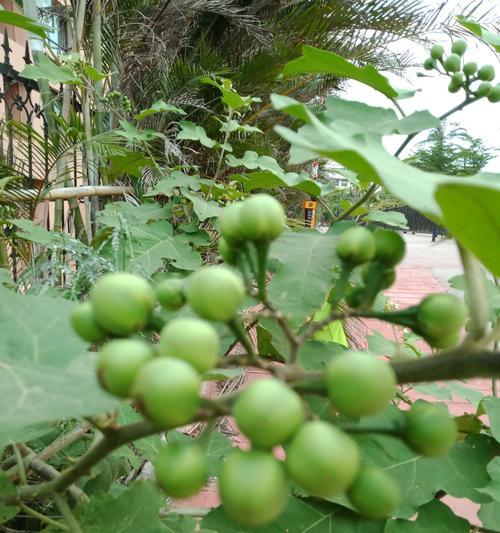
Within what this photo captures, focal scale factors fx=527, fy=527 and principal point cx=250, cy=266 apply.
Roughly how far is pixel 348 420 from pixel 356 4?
5592mm

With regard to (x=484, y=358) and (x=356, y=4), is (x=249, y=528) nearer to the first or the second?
(x=484, y=358)

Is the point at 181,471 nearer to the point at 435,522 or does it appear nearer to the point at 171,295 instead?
the point at 171,295

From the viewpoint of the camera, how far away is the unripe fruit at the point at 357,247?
45 cm

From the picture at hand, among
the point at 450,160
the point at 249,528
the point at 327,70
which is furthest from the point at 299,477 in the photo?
the point at 450,160

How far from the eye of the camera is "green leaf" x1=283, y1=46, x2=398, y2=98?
31.7 inches

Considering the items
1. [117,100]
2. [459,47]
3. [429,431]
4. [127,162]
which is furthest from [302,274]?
[117,100]

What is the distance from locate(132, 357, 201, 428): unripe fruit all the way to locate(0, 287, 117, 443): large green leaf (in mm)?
45

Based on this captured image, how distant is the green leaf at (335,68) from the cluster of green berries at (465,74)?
0.27 meters

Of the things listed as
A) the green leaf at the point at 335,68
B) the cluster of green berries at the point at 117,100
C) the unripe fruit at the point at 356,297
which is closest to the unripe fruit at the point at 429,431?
the unripe fruit at the point at 356,297

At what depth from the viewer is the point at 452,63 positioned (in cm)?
109

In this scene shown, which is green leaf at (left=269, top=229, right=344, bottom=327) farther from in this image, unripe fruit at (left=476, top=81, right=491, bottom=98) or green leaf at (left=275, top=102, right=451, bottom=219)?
unripe fruit at (left=476, top=81, right=491, bottom=98)

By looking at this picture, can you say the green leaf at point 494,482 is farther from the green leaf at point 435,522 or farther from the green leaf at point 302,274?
the green leaf at point 302,274

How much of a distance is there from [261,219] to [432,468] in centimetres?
61

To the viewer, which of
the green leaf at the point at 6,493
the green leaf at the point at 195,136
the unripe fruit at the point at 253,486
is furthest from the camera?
the green leaf at the point at 195,136
